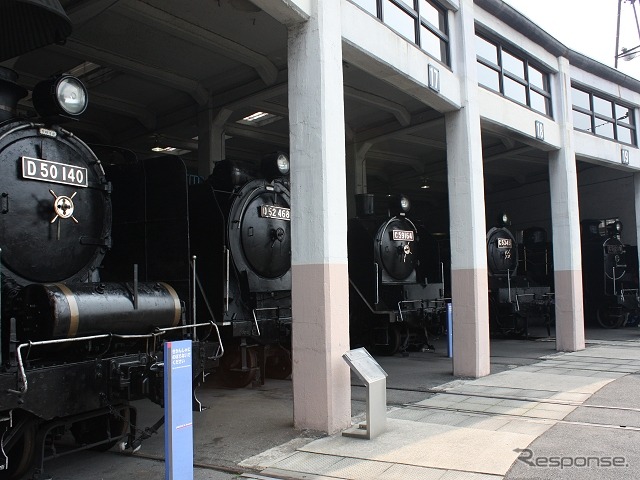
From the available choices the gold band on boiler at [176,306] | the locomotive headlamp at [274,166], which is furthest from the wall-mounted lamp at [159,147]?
the gold band on boiler at [176,306]

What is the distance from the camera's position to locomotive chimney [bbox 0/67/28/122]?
16.3ft

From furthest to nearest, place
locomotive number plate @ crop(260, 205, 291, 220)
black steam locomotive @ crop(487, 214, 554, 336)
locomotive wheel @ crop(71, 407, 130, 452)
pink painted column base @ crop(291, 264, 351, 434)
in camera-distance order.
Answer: black steam locomotive @ crop(487, 214, 554, 336)
locomotive number plate @ crop(260, 205, 291, 220)
pink painted column base @ crop(291, 264, 351, 434)
locomotive wheel @ crop(71, 407, 130, 452)

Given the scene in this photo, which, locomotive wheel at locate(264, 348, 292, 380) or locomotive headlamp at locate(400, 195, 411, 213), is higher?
locomotive headlamp at locate(400, 195, 411, 213)

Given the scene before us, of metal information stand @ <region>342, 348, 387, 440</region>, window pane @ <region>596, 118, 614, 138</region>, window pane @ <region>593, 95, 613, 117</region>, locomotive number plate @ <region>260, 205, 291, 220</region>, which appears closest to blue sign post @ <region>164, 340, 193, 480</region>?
metal information stand @ <region>342, 348, 387, 440</region>

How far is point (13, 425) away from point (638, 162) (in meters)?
14.9

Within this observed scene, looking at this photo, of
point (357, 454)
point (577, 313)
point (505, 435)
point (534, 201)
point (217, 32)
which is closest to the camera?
point (357, 454)

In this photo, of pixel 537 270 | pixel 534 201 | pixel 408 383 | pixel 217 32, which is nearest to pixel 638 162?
pixel 537 270

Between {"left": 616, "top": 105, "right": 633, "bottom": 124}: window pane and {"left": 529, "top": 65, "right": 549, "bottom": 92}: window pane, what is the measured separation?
3.56 meters

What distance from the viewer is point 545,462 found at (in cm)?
477

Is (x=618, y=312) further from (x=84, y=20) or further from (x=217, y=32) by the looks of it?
(x=84, y=20)

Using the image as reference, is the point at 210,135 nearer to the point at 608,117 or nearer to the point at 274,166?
the point at 274,166

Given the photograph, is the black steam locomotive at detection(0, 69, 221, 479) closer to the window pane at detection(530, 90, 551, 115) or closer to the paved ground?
the paved ground

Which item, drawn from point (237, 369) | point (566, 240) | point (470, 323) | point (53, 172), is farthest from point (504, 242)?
point (53, 172)

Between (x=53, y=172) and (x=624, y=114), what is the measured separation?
47.1 ft
